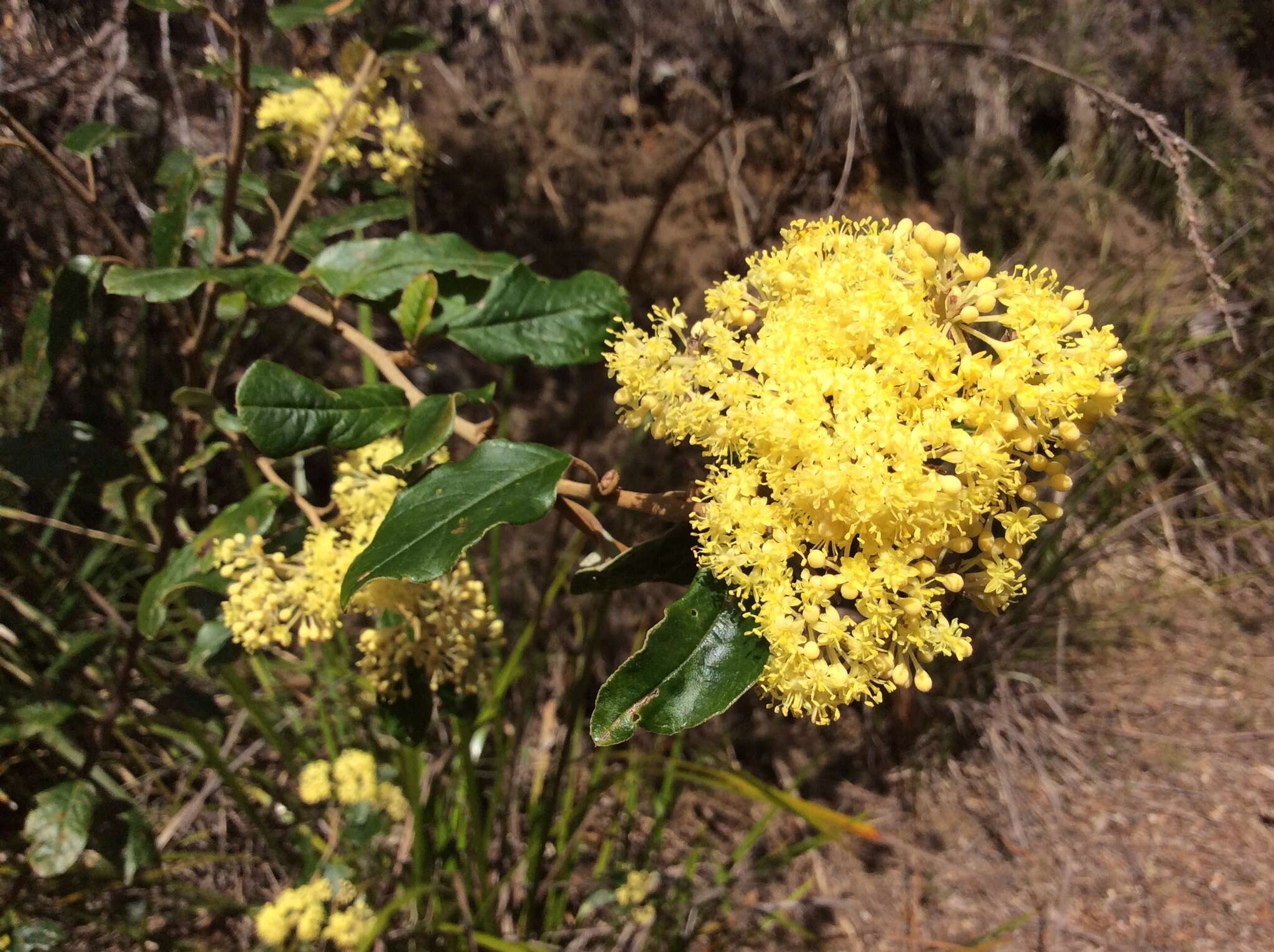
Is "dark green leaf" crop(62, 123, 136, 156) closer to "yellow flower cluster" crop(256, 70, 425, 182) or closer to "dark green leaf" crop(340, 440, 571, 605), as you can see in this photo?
"yellow flower cluster" crop(256, 70, 425, 182)

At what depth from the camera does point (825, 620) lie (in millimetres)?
704

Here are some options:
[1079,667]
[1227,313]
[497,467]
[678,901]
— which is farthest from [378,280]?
[1079,667]

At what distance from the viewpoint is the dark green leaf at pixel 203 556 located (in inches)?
40.3

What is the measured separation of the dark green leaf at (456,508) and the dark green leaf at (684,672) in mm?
165

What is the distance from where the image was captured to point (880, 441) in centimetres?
68

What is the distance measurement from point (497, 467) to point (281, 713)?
167cm

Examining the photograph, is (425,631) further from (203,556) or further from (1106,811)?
(1106,811)

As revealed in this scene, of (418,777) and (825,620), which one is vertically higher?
(825,620)

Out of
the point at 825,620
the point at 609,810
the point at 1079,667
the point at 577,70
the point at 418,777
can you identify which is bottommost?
the point at 609,810

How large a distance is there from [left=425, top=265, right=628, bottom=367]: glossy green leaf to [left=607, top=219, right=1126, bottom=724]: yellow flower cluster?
28 centimetres

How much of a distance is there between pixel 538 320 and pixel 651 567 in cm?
40

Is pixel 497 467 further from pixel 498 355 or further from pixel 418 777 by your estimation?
pixel 418 777

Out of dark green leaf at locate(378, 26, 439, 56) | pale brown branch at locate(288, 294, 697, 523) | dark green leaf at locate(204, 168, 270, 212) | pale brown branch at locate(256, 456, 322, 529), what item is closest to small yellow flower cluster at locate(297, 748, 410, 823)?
pale brown branch at locate(256, 456, 322, 529)

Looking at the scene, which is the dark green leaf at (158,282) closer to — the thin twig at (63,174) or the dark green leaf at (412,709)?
the thin twig at (63,174)
